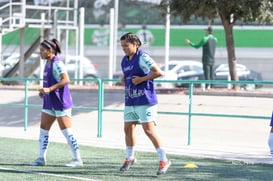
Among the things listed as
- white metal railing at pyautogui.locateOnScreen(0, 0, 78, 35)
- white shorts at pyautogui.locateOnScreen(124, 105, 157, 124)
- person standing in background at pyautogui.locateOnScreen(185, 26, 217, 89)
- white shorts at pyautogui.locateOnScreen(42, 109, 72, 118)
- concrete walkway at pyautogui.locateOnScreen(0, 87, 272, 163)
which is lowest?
concrete walkway at pyautogui.locateOnScreen(0, 87, 272, 163)

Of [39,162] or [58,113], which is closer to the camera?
[58,113]

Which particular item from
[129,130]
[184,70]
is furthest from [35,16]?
[129,130]

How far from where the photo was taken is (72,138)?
34.7 ft

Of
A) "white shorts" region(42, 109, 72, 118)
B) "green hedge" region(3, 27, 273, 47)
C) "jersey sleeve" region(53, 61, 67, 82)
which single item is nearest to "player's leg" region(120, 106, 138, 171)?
"white shorts" region(42, 109, 72, 118)

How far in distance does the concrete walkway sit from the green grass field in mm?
1055

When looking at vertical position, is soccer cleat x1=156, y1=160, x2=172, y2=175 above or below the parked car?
below

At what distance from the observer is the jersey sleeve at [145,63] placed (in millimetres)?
9719

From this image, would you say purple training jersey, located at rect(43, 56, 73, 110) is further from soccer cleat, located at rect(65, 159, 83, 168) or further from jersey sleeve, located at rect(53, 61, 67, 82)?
soccer cleat, located at rect(65, 159, 83, 168)

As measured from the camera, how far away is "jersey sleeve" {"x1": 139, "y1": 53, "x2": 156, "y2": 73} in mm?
9719

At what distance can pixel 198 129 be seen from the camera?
15859 mm

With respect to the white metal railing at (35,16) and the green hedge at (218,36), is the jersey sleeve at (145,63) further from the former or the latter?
the green hedge at (218,36)

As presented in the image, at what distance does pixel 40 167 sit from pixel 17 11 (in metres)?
15.7

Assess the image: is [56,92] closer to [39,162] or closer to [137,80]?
[39,162]

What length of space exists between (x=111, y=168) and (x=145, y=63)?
181 centimetres
